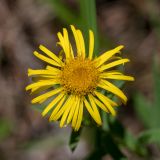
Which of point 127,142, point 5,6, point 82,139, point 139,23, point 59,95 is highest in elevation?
point 5,6

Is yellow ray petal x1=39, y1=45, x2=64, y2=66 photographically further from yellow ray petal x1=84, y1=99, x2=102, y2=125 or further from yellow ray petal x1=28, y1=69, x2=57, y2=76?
yellow ray petal x1=84, y1=99, x2=102, y2=125

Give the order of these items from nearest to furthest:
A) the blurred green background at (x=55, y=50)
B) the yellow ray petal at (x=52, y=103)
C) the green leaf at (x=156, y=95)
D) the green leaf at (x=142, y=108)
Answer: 1. the yellow ray petal at (x=52, y=103)
2. the green leaf at (x=156, y=95)
3. the green leaf at (x=142, y=108)
4. the blurred green background at (x=55, y=50)

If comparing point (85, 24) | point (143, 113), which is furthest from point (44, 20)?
point (85, 24)

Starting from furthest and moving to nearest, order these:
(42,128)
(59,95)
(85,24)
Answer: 1. (42,128)
2. (85,24)
3. (59,95)

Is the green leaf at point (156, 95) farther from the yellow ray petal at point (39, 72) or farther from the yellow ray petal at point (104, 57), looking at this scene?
the yellow ray petal at point (39, 72)

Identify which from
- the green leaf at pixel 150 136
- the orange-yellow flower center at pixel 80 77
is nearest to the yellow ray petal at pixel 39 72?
the orange-yellow flower center at pixel 80 77

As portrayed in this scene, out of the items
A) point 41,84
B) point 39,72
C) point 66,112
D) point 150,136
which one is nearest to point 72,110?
point 66,112

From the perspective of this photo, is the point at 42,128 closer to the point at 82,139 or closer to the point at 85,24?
the point at 82,139

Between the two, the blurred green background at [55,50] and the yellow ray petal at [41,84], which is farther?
the blurred green background at [55,50]
